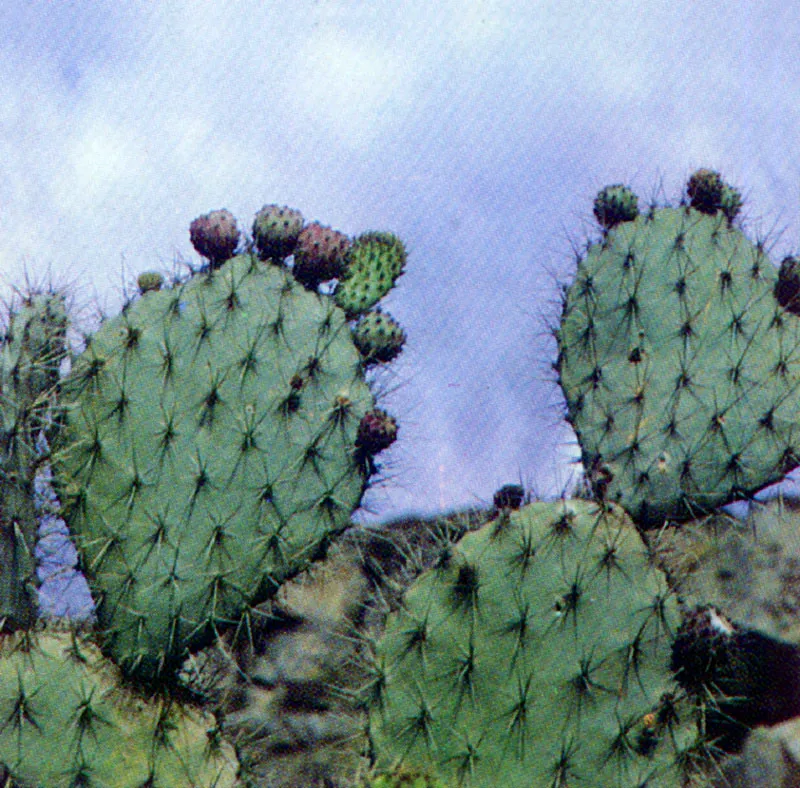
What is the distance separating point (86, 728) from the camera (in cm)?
206

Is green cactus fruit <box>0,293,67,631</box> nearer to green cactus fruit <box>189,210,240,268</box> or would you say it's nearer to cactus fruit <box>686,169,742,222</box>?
green cactus fruit <box>189,210,240,268</box>

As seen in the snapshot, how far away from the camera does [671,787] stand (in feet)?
6.81

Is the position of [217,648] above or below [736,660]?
above

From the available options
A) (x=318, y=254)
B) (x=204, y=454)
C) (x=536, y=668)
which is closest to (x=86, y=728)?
(x=204, y=454)

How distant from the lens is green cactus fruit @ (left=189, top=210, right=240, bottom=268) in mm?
2516

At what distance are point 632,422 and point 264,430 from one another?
30.7 inches

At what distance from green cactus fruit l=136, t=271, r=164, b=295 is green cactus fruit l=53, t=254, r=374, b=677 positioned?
0.34 ft

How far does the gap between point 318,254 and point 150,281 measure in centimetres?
39

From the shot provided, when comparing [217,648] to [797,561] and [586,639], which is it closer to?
[586,639]

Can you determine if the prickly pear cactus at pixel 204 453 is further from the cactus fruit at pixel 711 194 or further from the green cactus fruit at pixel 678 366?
the cactus fruit at pixel 711 194

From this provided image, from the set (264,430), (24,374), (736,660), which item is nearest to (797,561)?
(736,660)

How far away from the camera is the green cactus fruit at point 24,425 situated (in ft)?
7.07

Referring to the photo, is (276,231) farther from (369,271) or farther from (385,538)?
(385,538)

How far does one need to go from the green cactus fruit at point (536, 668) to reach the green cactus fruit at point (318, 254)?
2.36ft
